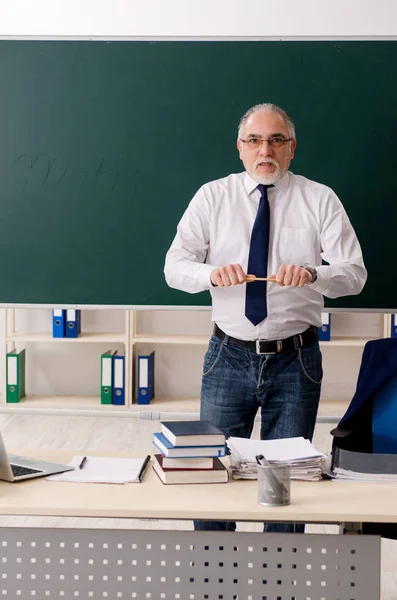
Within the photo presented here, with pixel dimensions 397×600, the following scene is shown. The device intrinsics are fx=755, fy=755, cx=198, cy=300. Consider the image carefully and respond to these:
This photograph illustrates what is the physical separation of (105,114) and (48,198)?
1.37 feet

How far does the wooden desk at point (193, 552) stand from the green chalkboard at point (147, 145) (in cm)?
132

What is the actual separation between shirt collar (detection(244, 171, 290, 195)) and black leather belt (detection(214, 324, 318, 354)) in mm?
507

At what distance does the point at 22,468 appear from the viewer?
207 cm

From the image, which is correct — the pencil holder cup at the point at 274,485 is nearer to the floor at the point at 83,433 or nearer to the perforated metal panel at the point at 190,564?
the perforated metal panel at the point at 190,564

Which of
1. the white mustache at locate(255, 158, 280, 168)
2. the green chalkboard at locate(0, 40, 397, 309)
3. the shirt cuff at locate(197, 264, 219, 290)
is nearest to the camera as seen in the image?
the shirt cuff at locate(197, 264, 219, 290)

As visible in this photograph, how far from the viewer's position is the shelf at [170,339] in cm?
567

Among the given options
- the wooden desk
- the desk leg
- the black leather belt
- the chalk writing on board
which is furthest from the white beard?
the desk leg

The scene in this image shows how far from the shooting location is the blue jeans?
2525 millimetres

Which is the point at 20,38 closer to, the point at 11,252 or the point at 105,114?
the point at 105,114

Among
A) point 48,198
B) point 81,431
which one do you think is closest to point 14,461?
point 48,198

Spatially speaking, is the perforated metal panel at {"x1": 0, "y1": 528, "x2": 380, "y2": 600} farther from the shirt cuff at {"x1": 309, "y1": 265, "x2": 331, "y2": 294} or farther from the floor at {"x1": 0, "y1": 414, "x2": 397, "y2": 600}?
the floor at {"x1": 0, "y1": 414, "x2": 397, "y2": 600}

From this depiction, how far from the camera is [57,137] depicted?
10.2 ft

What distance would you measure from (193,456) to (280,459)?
0.24 metres

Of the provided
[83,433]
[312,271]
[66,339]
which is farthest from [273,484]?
[66,339]
